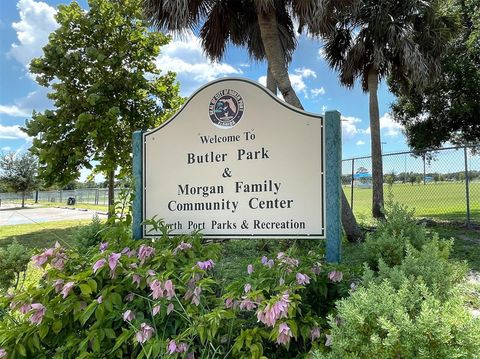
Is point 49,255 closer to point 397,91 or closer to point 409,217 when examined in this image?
point 409,217

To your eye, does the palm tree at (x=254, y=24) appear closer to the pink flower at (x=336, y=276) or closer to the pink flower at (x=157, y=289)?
the pink flower at (x=336, y=276)

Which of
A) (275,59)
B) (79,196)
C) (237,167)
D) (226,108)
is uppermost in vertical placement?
(275,59)

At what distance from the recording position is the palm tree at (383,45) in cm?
1012

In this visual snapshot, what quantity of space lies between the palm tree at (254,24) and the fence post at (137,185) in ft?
11.8

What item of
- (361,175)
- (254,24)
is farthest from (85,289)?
(361,175)

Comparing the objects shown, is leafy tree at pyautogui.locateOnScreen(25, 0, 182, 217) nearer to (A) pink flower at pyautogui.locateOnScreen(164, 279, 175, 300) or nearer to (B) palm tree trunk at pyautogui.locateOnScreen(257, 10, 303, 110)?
(B) palm tree trunk at pyautogui.locateOnScreen(257, 10, 303, 110)

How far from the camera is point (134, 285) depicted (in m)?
2.30

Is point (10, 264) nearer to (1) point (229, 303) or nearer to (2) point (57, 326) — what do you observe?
(2) point (57, 326)

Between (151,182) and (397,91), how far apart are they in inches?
493

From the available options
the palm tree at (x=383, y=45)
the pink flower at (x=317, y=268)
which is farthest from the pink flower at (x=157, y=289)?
the palm tree at (x=383, y=45)

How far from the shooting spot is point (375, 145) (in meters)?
11.2

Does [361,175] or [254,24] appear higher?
[254,24]

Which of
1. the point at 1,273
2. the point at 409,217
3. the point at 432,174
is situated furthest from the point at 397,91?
the point at 1,273

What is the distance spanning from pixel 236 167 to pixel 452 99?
11.6 m
